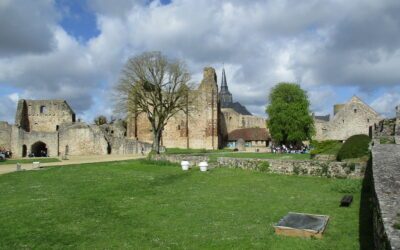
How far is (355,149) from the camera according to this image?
71.5 ft

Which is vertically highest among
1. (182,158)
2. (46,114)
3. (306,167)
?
(46,114)

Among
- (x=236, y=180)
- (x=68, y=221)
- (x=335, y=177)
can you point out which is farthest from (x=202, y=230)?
(x=335, y=177)

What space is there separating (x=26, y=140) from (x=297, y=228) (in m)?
50.1

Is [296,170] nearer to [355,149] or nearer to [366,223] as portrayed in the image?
[355,149]

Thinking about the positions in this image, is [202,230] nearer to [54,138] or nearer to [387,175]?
[387,175]

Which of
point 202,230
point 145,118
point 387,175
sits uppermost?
point 145,118

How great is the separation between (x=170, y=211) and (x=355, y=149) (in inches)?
513

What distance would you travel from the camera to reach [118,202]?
14664 millimetres

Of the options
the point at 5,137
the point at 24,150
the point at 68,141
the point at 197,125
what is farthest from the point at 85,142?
the point at 197,125

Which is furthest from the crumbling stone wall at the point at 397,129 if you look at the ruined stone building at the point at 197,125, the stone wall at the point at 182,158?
the ruined stone building at the point at 197,125

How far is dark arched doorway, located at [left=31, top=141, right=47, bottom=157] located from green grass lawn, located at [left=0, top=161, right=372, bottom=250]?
35373mm

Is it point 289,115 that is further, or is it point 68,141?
point 289,115

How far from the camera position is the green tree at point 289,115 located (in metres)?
54.6

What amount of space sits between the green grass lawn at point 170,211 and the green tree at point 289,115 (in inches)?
1356
